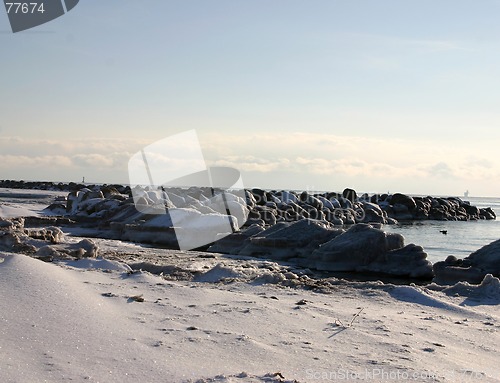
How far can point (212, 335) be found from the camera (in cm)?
492

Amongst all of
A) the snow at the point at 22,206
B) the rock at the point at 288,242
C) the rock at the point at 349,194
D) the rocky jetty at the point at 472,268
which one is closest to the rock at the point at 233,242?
the rock at the point at 288,242

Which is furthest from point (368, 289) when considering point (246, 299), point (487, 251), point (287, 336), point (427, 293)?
point (487, 251)

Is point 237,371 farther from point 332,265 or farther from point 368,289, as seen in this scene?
point 332,265

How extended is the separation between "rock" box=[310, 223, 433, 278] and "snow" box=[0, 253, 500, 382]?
693 centimetres

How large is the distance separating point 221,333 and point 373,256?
10921 mm

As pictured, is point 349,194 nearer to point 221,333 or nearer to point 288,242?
point 288,242

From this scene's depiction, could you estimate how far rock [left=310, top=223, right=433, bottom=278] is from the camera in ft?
47.8

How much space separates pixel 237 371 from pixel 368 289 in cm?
572

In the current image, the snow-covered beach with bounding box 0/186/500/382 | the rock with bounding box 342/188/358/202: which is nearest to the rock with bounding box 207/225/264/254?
the snow-covered beach with bounding box 0/186/500/382

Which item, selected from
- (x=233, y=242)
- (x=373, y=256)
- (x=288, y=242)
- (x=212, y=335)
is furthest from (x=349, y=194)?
(x=212, y=335)

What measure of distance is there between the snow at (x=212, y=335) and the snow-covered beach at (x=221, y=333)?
12mm

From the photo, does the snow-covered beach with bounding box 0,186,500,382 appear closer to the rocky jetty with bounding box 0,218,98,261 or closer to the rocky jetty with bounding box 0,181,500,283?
the rocky jetty with bounding box 0,218,98,261

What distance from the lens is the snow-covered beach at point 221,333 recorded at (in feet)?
12.8

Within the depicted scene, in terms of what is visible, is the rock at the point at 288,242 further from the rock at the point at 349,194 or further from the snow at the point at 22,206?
the rock at the point at 349,194
